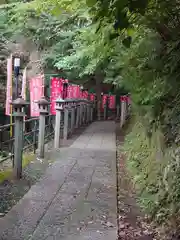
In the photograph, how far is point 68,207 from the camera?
4500 millimetres

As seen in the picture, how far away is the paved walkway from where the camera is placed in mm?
3705

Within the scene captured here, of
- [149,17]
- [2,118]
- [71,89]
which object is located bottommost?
[2,118]

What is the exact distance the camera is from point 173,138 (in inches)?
172

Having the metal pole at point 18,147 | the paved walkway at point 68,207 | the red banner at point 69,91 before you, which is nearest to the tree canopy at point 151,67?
the paved walkway at point 68,207

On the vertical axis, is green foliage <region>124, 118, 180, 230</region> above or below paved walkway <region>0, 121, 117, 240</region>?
above

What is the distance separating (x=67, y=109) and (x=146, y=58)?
6336mm

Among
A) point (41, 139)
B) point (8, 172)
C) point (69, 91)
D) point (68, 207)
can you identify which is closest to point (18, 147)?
point (8, 172)

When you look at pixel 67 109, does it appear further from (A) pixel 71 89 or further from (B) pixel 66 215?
(B) pixel 66 215

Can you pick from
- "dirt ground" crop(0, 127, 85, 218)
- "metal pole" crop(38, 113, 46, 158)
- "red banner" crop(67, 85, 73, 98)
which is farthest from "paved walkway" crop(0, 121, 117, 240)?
"red banner" crop(67, 85, 73, 98)

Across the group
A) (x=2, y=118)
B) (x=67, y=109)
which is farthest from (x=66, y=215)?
(x=2, y=118)

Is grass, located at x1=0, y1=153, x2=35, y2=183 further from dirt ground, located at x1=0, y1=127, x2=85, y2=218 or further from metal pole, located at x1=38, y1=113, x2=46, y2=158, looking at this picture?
metal pole, located at x1=38, y1=113, x2=46, y2=158

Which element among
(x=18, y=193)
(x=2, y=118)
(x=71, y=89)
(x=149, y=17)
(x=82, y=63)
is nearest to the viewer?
(x=149, y=17)

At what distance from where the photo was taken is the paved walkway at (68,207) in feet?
12.2

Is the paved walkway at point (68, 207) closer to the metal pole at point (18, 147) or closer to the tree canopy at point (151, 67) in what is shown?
the metal pole at point (18, 147)
